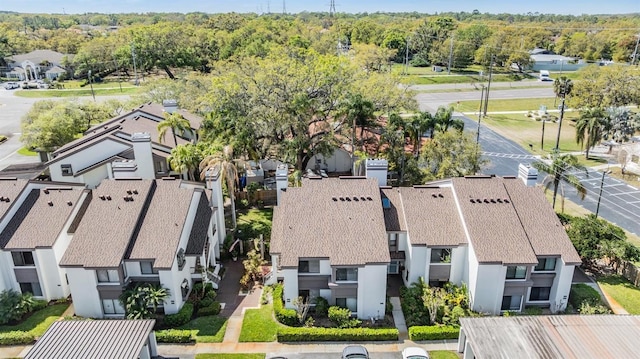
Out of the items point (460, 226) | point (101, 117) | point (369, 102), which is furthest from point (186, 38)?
point (460, 226)

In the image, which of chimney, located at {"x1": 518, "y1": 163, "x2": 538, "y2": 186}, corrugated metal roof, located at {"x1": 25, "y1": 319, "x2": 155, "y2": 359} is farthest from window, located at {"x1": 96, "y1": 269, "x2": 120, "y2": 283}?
chimney, located at {"x1": 518, "y1": 163, "x2": 538, "y2": 186}

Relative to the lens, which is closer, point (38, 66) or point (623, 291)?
point (623, 291)

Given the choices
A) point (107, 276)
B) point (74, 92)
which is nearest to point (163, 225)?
point (107, 276)

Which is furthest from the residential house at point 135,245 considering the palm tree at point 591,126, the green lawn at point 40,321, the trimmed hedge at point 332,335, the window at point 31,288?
the palm tree at point 591,126

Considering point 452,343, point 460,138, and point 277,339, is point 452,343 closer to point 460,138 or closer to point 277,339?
point 277,339

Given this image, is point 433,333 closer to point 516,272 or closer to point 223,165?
point 516,272

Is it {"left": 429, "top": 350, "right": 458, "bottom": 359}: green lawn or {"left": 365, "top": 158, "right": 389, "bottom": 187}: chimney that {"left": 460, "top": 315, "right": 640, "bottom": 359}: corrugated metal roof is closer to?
{"left": 429, "top": 350, "right": 458, "bottom": 359}: green lawn
